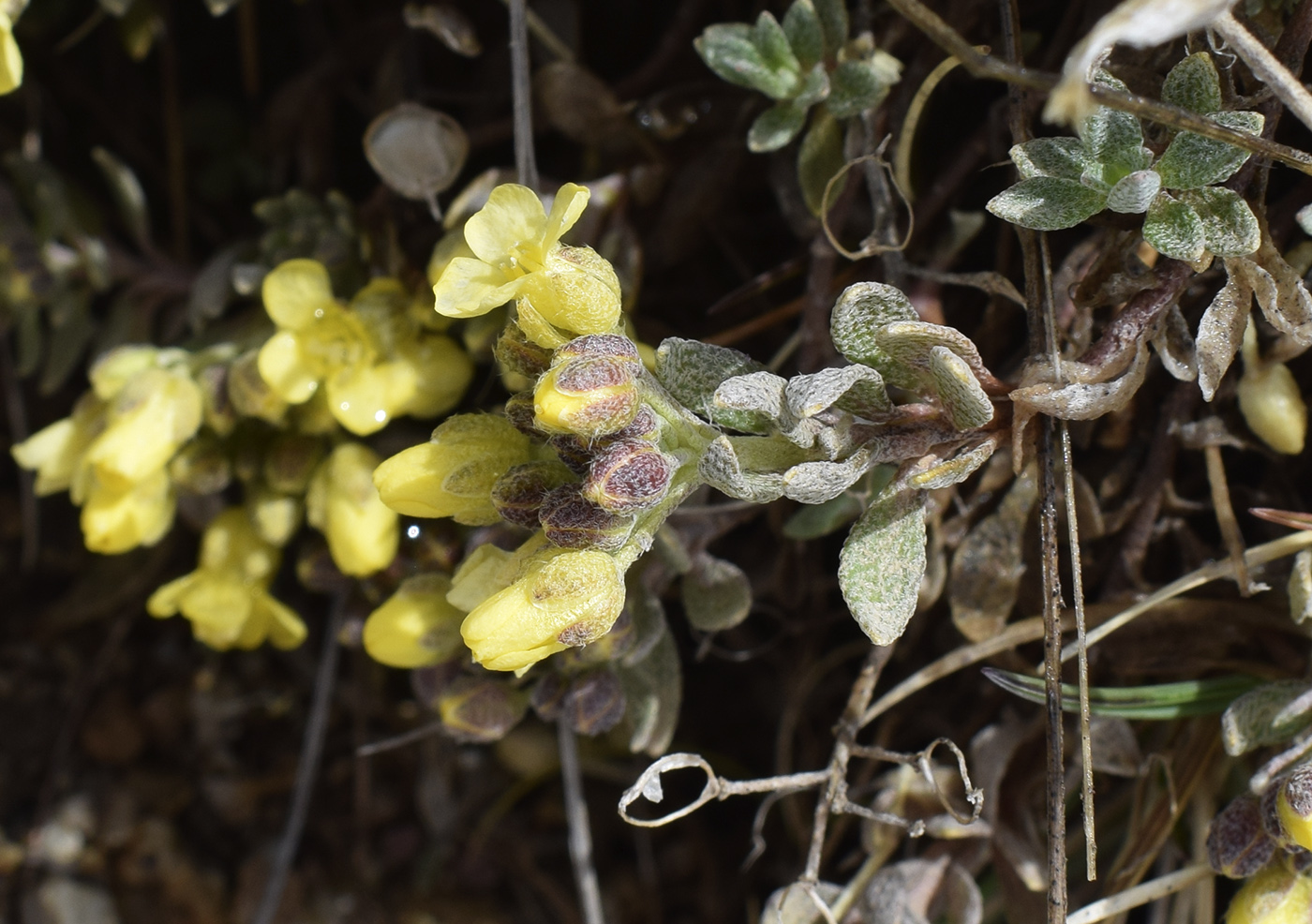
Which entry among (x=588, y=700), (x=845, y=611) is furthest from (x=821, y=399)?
(x=845, y=611)

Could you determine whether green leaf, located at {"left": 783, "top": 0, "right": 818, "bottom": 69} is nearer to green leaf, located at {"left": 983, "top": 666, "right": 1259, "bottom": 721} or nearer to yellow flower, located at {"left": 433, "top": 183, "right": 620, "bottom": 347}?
yellow flower, located at {"left": 433, "top": 183, "right": 620, "bottom": 347}

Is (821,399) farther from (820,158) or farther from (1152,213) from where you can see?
(820,158)

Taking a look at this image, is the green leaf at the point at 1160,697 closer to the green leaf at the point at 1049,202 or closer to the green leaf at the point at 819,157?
the green leaf at the point at 1049,202

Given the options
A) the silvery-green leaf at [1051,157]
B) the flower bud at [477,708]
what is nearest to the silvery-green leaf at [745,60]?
the silvery-green leaf at [1051,157]

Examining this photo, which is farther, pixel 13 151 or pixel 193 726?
pixel 193 726

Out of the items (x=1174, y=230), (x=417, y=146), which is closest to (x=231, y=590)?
(x=417, y=146)

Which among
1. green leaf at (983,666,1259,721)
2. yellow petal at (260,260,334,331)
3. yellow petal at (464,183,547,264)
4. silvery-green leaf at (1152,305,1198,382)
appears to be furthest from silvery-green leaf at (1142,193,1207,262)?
yellow petal at (260,260,334,331)

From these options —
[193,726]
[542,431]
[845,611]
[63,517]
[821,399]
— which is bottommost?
[193,726]
